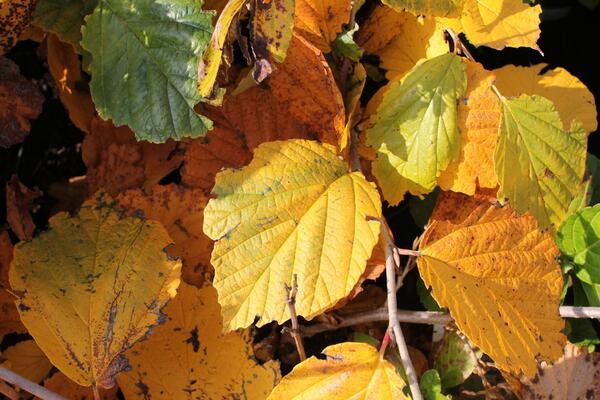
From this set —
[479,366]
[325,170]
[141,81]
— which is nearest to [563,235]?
[479,366]

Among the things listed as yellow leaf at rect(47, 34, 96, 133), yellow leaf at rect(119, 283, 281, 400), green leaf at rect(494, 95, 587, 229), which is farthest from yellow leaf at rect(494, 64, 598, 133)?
yellow leaf at rect(47, 34, 96, 133)

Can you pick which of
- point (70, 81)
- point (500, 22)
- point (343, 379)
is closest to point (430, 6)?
point (500, 22)

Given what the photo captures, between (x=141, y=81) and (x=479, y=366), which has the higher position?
(x=141, y=81)

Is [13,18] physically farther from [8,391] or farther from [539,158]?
[539,158]

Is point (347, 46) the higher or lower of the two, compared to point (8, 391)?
higher

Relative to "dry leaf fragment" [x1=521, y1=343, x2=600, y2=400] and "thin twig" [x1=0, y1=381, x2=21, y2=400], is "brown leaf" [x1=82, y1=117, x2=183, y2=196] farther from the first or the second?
"dry leaf fragment" [x1=521, y1=343, x2=600, y2=400]

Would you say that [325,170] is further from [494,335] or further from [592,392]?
[592,392]

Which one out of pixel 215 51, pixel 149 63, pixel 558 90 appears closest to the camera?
pixel 215 51
